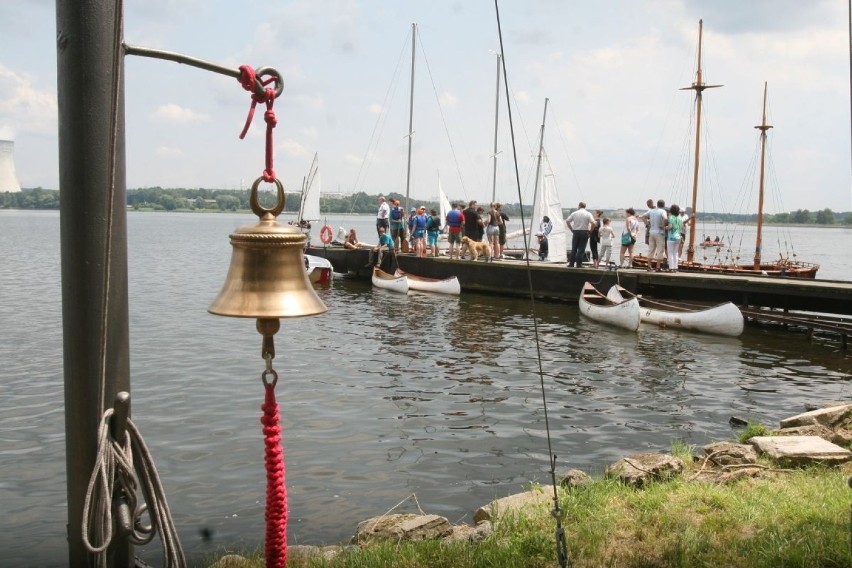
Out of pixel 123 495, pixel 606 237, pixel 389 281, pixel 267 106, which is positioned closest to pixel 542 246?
pixel 389 281

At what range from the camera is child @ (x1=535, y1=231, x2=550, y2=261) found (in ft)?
118

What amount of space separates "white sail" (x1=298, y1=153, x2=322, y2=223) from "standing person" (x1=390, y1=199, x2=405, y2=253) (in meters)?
15.0

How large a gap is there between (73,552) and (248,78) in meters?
2.37

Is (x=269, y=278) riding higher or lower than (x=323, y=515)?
higher

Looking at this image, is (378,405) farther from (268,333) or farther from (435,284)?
(435,284)

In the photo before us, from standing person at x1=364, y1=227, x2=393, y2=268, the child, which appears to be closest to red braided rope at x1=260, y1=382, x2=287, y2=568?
standing person at x1=364, y1=227, x2=393, y2=268

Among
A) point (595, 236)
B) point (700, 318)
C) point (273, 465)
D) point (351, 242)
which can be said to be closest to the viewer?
point (273, 465)

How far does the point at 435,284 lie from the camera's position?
104 feet

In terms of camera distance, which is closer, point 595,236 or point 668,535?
point 668,535

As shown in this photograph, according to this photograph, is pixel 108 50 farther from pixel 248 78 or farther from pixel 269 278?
pixel 269 278

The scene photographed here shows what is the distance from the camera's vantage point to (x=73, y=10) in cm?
354

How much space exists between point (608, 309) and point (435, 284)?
30.7ft

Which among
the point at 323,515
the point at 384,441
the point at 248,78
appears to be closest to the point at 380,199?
the point at 384,441

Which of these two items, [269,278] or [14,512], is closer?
[269,278]
